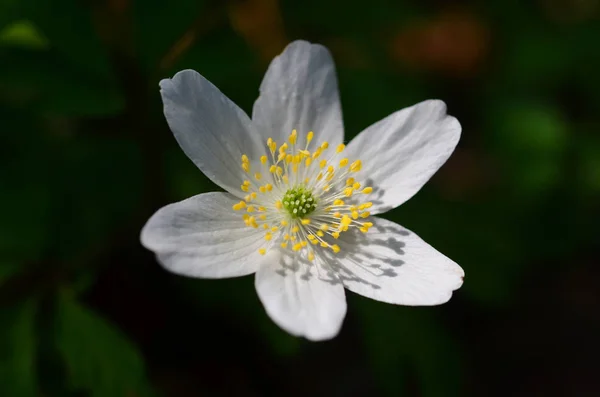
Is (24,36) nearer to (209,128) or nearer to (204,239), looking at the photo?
(209,128)

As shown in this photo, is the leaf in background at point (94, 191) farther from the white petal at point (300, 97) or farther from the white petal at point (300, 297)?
the white petal at point (300, 297)

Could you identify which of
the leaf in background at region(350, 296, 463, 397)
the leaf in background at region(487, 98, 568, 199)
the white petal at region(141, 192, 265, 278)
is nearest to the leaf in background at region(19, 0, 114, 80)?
the white petal at region(141, 192, 265, 278)

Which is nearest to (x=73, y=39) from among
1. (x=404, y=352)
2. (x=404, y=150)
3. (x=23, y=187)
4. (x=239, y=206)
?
(x=23, y=187)

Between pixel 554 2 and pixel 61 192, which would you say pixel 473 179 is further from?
pixel 61 192

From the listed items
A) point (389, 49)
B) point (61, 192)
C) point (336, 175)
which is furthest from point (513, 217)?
point (61, 192)

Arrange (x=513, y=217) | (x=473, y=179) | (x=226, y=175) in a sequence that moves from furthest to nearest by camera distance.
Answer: (x=473, y=179) < (x=513, y=217) < (x=226, y=175)
